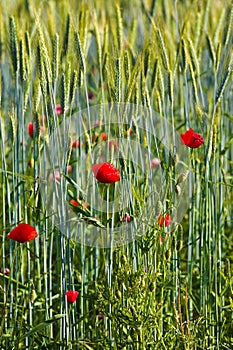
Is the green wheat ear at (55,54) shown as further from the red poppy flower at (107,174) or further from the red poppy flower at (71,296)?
the red poppy flower at (71,296)

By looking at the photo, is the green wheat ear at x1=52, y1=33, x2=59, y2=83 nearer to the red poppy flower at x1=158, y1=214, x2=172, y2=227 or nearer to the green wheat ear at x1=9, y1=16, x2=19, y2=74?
the green wheat ear at x1=9, y1=16, x2=19, y2=74

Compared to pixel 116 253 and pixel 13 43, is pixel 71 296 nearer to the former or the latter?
pixel 116 253

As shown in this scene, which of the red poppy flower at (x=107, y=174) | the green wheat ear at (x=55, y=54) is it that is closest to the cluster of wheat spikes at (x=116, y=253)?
the green wheat ear at (x=55, y=54)

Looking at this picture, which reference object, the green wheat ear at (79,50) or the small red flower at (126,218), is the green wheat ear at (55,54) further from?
the small red flower at (126,218)

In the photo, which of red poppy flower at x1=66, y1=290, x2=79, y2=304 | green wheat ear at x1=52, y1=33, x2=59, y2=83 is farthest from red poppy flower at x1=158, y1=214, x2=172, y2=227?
green wheat ear at x1=52, y1=33, x2=59, y2=83

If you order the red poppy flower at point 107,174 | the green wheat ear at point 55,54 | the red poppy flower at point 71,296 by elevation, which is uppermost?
the green wheat ear at point 55,54

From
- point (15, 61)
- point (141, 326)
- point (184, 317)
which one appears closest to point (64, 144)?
point (15, 61)

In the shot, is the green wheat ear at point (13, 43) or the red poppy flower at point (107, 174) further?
the green wheat ear at point (13, 43)

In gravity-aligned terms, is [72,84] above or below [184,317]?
above

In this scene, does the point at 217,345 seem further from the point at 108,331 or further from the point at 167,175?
the point at 167,175

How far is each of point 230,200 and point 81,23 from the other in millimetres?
694

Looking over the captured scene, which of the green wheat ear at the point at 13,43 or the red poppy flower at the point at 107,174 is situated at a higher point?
the green wheat ear at the point at 13,43

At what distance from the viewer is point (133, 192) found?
4.49ft

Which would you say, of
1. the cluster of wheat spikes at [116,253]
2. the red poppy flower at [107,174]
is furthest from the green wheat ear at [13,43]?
the red poppy flower at [107,174]
